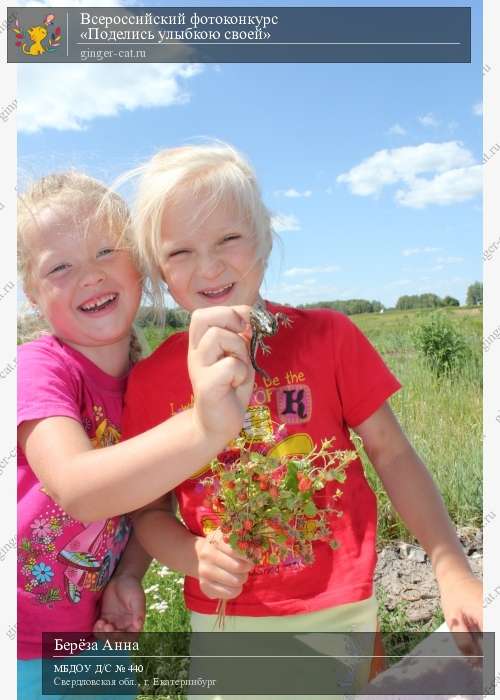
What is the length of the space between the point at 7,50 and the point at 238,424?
122 centimetres

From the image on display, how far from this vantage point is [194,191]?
1647mm

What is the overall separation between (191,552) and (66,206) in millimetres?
926

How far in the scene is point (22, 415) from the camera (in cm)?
158

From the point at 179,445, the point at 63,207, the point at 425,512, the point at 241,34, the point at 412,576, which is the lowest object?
the point at 412,576

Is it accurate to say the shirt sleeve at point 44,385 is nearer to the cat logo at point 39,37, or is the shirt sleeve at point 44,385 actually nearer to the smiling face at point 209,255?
the smiling face at point 209,255

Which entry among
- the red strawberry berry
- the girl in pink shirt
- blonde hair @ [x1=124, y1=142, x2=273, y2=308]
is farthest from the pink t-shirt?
the red strawberry berry

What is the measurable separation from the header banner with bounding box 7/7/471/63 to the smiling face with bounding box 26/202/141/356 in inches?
18.2

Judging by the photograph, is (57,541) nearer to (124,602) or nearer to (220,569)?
(124,602)

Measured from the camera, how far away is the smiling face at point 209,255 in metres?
1.64

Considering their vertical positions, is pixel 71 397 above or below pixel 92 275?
below

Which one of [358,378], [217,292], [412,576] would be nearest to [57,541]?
[217,292]

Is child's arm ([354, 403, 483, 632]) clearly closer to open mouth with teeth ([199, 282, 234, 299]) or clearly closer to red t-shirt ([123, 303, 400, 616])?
red t-shirt ([123, 303, 400, 616])

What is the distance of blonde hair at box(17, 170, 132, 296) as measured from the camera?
1.79 metres

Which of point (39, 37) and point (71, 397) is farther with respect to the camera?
point (39, 37)
